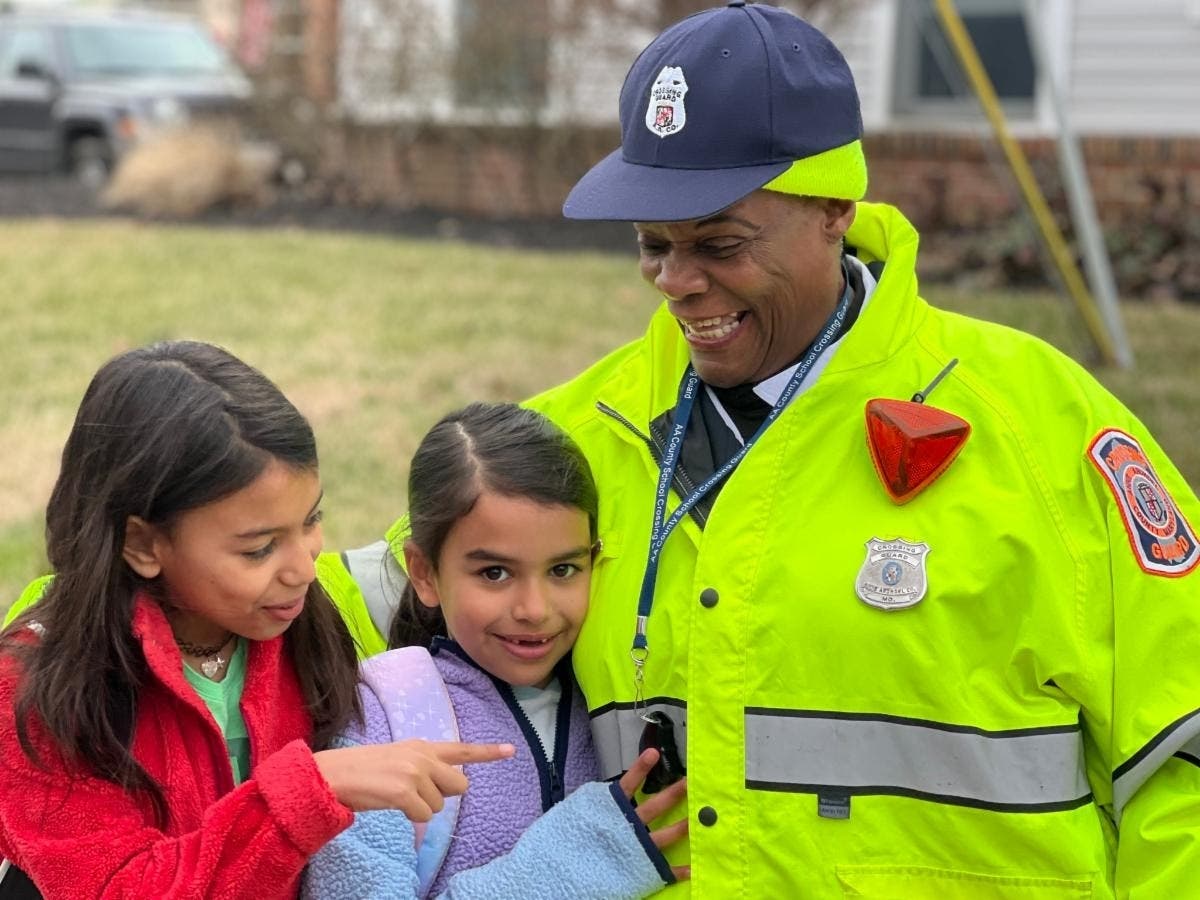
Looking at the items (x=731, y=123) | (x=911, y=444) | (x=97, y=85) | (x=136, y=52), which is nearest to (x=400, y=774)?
(x=911, y=444)

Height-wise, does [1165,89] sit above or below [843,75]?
below

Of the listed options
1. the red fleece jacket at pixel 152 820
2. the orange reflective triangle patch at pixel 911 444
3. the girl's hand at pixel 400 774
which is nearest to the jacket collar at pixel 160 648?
the red fleece jacket at pixel 152 820

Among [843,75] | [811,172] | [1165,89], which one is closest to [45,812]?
[811,172]

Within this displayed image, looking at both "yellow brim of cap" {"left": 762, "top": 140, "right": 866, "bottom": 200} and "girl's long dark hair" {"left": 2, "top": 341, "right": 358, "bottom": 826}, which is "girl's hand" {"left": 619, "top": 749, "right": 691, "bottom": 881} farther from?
"yellow brim of cap" {"left": 762, "top": 140, "right": 866, "bottom": 200}

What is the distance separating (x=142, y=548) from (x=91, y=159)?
1413 centimetres

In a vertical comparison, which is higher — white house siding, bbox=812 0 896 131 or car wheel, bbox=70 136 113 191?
white house siding, bbox=812 0 896 131

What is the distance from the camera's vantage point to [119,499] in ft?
7.89

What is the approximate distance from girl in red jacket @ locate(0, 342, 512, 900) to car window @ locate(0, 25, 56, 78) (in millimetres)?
14311

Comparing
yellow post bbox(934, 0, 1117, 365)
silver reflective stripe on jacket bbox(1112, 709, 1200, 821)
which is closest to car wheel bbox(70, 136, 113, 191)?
yellow post bbox(934, 0, 1117, 365)

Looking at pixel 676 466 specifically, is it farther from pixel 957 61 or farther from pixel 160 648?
pixel 957 61

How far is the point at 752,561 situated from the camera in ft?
8.39

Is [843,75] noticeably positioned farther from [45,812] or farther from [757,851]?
[45,812]

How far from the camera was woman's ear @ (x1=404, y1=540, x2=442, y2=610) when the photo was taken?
2.78 m

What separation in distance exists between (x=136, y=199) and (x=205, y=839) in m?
11.9
